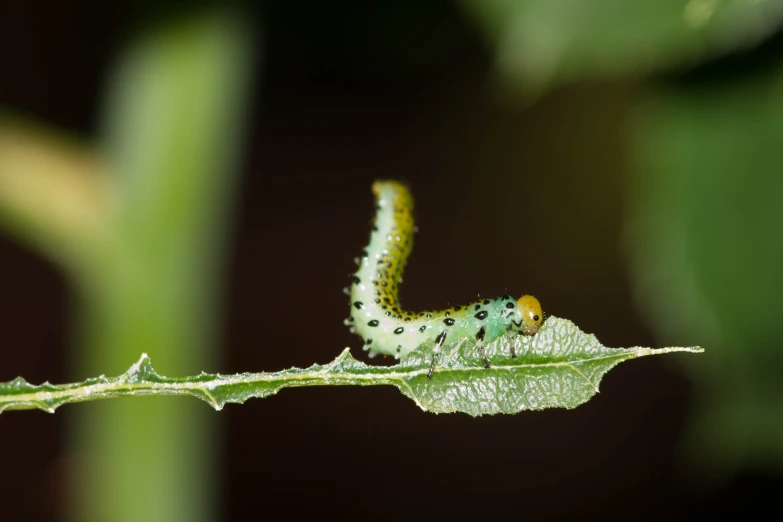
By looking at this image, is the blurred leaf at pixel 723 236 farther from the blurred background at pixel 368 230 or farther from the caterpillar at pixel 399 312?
the caterpillar at pixel 399 312

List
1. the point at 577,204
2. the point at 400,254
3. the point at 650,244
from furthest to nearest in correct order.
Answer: the point at 577,204
the point at 650,244
the point at 400,254

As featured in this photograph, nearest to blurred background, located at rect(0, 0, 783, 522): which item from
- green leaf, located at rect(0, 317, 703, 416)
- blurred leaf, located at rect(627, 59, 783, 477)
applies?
blurred leaf, located at rect(627, 59, 783, 477)

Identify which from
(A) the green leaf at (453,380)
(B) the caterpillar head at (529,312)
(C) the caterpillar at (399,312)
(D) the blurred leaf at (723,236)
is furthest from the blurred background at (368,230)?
(A) the green leaf at (453,380)

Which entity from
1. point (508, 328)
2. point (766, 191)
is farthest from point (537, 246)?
point (508, 328)

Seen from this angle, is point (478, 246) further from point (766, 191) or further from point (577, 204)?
point (766, 191)

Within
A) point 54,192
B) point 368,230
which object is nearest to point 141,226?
point 54,192

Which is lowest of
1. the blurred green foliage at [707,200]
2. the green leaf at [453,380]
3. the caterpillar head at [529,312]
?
the green leaf at [453,380]

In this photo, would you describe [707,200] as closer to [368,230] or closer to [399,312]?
[399,312]
